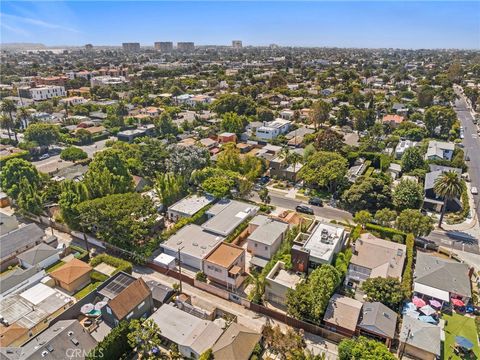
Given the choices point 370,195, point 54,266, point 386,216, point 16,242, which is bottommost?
point 54,266

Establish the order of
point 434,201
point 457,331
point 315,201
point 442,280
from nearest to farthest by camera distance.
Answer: point 457,331 < point 442,280 < point 434,201 < point 315,201

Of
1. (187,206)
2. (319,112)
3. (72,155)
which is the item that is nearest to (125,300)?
(187,206)

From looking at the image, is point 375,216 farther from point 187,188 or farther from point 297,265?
point 187,188

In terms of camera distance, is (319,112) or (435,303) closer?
(435,303)

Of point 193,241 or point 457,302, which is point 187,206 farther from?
point 457,302

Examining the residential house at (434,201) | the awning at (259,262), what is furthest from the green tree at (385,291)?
the residential house at (434,201)

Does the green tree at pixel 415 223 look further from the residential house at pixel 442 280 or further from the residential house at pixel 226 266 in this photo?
the residential house at pixel 226 266
